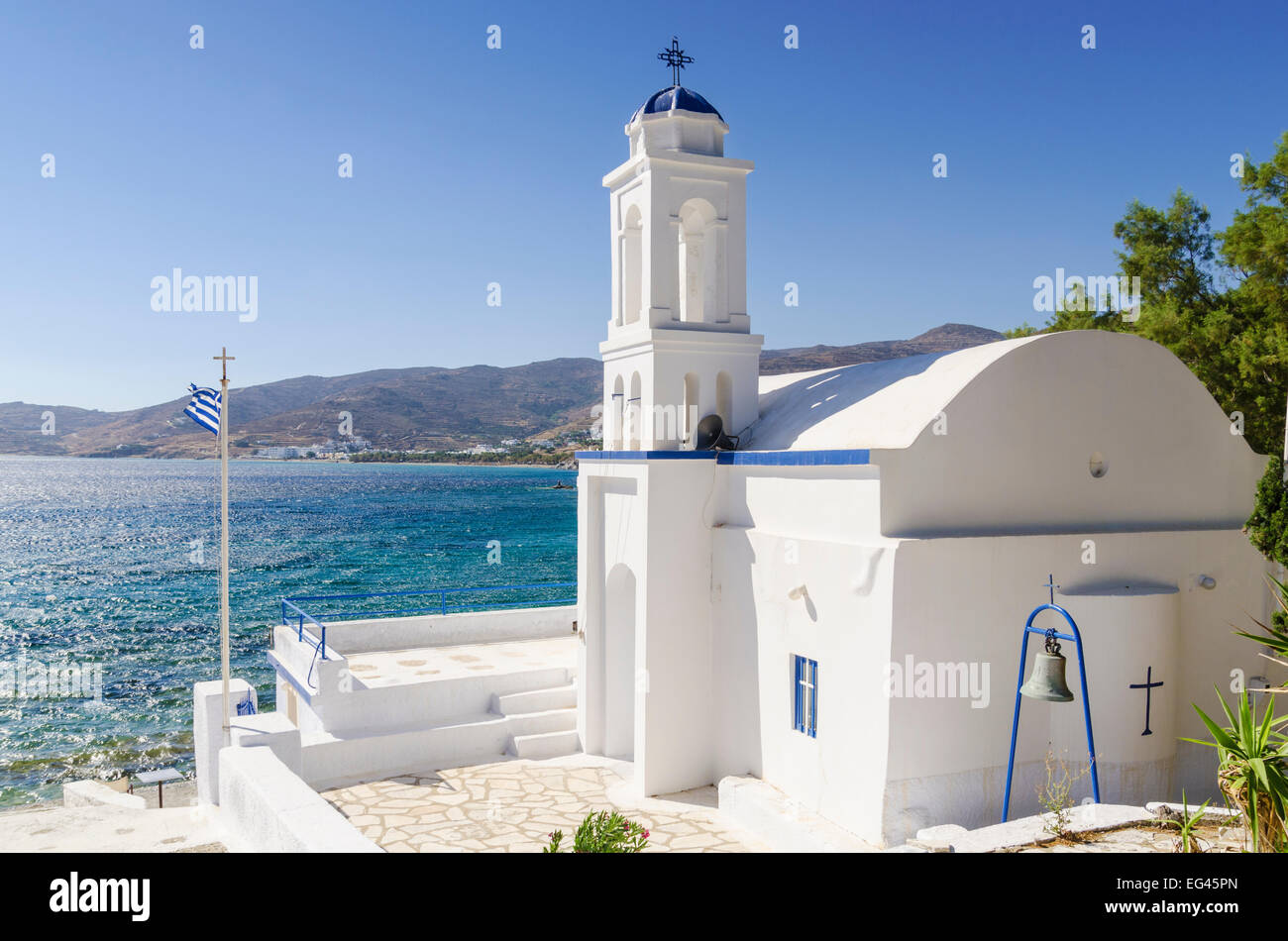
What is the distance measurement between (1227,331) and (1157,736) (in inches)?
488

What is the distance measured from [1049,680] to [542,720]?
9152 mm

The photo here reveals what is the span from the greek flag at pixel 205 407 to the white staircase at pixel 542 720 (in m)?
6.50

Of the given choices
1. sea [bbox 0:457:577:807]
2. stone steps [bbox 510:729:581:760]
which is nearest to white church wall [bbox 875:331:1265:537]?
stone steps [bbox 510:729:581:760]

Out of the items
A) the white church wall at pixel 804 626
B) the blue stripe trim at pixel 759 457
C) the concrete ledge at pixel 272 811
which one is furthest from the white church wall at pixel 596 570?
the concrete ledge at pixel 272 811

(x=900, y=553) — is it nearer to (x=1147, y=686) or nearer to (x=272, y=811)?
(x=1147, y=686)

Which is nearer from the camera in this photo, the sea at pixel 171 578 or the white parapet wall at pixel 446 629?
the white parapet wall at pixel 446 629

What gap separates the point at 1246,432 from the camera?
18797mm

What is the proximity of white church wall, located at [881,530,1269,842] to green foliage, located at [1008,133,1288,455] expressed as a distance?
10.1 meters

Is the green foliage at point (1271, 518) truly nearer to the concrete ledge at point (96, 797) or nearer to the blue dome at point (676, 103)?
the blue dome at point (676, 103)

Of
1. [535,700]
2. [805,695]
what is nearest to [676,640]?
[805,695]

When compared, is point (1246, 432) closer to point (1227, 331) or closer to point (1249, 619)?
point (1227, 331)

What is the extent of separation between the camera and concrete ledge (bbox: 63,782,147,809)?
53.0 ft

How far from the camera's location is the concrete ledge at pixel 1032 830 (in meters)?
6.94
